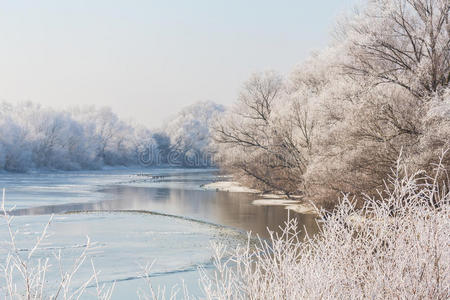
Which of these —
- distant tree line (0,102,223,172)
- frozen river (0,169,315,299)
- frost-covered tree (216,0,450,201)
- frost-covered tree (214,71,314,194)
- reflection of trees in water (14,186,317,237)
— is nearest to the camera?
frozen river (0,169,315,299)

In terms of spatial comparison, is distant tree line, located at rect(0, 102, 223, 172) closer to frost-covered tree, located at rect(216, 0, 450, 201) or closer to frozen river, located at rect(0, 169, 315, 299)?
frozen river, located at rect(0, 169, 315, 299)

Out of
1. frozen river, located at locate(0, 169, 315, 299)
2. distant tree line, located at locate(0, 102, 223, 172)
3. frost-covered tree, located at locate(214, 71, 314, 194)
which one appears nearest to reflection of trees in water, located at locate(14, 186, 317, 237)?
frozen river, located at locate(0, 169, 315, 299)

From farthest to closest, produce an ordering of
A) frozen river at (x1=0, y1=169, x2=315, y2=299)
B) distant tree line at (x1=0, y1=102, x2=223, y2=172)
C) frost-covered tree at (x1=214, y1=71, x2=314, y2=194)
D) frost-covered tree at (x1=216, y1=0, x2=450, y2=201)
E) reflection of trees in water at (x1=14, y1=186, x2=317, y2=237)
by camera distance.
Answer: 1. distant tree line at (x1=0, y1=102, x2=223, y2=172)
2. frost-covered tree at (x1=214, y1=71, x2=314, y2=194)
3. reflection of trees in water at (x1=14, y1=186, x2=317, y2=237)
4. frost-covered tree at (x1=216, y1=0, x2=450, y2=201)
5. frozen river at (x1=0, y1=169, x2=315, y2=299)

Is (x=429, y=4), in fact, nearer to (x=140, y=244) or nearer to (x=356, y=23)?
(x=356, y=23)

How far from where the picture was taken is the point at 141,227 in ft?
44.9

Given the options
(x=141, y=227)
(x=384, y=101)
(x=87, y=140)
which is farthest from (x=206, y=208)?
(x=87, y=140)

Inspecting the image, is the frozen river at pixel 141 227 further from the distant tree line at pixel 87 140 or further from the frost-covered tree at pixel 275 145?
the distant tree line at pixel 87 140

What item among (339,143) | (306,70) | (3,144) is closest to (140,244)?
(339,143)

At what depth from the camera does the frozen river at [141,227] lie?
8.93m

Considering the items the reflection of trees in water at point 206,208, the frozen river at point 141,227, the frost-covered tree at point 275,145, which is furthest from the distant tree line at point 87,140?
the frozen river at point 141,227

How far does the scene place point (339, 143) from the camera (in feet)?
49.3

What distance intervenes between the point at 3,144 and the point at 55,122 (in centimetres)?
1171

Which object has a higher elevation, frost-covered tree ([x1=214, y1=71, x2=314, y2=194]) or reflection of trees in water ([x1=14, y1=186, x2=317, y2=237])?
frost-covered tree ([x1=214, y1=71, x2=314, y2=194])

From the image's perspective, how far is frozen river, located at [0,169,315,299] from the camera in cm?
893
